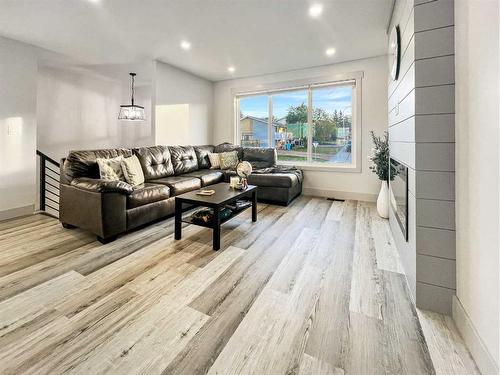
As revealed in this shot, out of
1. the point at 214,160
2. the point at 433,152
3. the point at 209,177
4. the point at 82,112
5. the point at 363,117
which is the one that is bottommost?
A: the point at 209,177

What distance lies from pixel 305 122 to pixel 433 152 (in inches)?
156

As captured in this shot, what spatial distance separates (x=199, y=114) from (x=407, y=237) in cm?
499

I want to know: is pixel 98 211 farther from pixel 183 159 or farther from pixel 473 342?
pixel 473 342

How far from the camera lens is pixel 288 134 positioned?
217 inches

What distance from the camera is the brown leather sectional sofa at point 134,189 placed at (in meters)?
2.60

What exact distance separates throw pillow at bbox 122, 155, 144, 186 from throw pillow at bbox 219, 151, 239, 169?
6.20 feet

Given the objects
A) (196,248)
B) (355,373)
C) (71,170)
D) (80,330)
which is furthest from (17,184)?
(355,373)

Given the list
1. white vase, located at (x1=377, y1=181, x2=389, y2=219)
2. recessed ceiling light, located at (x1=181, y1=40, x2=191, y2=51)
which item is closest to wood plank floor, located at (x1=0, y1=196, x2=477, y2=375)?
white vase, located at (x1=377, y1=181, x2=389, y2=219)

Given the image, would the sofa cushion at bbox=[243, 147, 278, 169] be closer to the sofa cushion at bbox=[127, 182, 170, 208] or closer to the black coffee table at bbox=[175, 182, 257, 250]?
the black coffee table at bbox=[175, 182, 257, 250]

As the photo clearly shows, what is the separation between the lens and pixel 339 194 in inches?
193

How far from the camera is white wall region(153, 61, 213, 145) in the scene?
15.7ft

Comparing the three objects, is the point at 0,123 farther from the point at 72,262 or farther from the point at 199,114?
the point at 199,114

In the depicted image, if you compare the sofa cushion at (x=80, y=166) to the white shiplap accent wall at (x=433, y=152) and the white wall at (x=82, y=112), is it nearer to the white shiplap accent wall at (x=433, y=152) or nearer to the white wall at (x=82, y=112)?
the white wall at (x=82, y=112)

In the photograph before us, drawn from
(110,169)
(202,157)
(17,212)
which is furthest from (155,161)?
(17,212)
